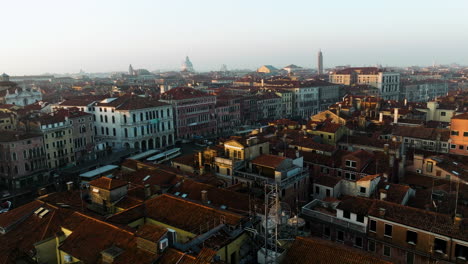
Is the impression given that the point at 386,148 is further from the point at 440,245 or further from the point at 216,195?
the point at 216,195

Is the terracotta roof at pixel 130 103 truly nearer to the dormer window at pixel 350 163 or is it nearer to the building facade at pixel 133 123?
the building facade at pixel 133 123

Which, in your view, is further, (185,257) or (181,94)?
(181,94)

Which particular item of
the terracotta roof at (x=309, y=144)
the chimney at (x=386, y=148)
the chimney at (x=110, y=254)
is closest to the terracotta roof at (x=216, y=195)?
the chimney at (x=110, y=254)

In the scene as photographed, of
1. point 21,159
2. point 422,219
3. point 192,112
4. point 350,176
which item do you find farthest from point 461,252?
point 192,112

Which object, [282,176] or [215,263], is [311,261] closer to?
[215,263]

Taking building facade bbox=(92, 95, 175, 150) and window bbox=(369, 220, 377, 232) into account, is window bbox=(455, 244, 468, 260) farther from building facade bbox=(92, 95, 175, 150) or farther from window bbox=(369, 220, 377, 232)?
building facade bbox=(92, 95, 175, 150)

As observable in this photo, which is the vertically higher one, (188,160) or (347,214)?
(188,160)
